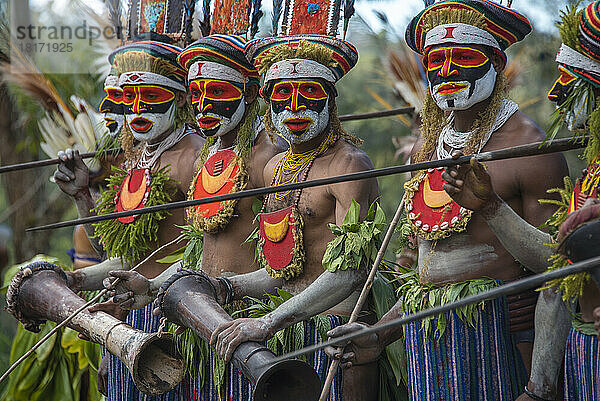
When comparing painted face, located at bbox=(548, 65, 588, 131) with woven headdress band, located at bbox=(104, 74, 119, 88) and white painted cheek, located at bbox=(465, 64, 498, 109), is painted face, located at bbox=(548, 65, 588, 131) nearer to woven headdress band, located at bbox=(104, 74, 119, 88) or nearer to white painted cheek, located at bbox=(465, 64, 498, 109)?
white painted cheek, located at bbox=(465, 64, 498, 109)

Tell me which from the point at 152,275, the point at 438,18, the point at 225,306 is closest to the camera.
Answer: the point at 438,18

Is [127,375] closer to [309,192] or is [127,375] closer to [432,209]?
[309,192]

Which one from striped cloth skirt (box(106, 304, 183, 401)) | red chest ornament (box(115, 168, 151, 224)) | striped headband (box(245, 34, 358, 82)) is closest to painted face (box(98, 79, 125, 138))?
red chest ornament (box(115, 168, 151, 224))

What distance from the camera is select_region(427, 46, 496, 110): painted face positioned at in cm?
336

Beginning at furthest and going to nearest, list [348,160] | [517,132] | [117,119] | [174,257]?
[117,119] < [174,257] < [348,160] < [517,132]

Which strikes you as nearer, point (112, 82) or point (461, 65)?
point (461, 65)

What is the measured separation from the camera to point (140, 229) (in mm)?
4754

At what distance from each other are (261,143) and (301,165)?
20.7 inches

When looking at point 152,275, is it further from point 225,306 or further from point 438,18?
point 438,18

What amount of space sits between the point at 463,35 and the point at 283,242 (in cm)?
116

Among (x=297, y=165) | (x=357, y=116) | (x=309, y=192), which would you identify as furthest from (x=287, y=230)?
(x=357, y=116)

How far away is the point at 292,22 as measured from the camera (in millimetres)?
4184

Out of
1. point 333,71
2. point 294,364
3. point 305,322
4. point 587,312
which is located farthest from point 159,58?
point 587,312

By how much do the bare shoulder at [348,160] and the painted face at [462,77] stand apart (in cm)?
47
